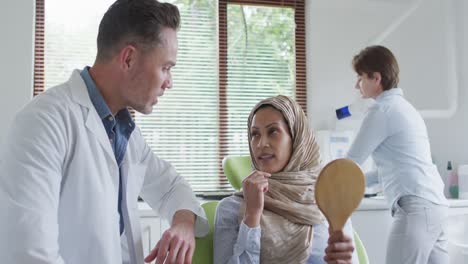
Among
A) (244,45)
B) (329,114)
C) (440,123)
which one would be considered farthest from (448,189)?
(244,45)

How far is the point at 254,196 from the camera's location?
3.90ft

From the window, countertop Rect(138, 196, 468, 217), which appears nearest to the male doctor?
countertop Rect(138, 196, 468, 217)

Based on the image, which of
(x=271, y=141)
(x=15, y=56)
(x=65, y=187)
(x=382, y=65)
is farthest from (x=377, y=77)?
(x=15, y=56)

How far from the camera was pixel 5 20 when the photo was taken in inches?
99.2

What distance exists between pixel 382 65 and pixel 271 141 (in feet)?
2.82

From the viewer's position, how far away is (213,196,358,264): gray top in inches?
47.9

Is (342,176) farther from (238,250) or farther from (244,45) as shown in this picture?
(244,45)

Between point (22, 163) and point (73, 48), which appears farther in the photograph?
point (73, 48)

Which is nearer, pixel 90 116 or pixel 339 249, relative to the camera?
pixel 339 249

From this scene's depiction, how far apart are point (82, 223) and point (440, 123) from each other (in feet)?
8.72

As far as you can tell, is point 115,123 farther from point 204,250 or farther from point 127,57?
point 204,250

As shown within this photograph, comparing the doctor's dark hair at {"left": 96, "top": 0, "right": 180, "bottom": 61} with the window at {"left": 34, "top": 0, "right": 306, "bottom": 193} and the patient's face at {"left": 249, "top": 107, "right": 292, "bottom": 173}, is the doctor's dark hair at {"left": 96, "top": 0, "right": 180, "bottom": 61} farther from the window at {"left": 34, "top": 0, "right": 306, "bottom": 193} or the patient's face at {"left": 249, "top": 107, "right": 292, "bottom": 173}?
the window at {"left": 34, "top": 0, "right": 306, "bottom": 193}

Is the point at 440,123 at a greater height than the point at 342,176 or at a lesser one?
greater

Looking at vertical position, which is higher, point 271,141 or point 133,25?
point 133,25
